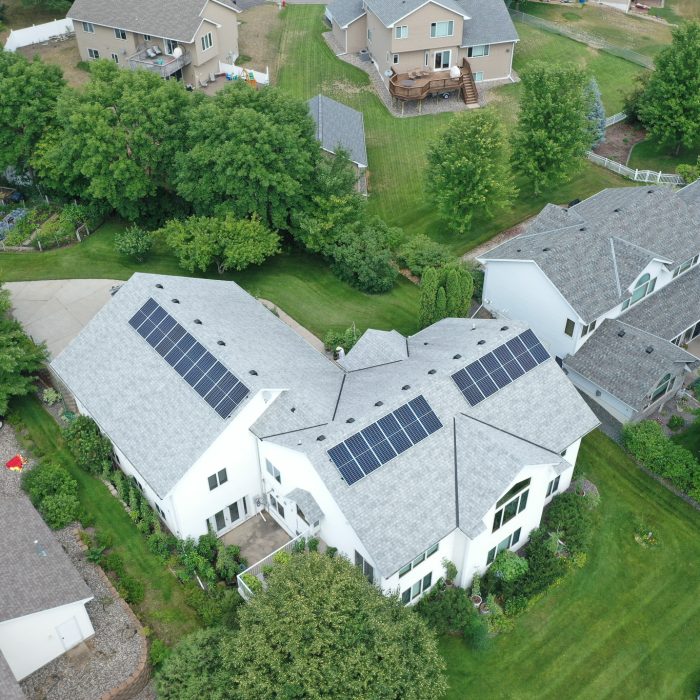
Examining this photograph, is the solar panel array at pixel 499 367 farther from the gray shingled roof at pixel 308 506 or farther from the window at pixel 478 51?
the window at pixel 478 51

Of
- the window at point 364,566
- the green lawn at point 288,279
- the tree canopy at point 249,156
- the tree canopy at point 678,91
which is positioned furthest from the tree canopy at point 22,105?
the tree canopy at point 678,91

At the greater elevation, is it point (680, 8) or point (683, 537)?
point (680, 8)

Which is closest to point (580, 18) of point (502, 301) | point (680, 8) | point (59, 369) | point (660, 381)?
point (680, 8)

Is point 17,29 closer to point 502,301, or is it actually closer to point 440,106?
point 440,106

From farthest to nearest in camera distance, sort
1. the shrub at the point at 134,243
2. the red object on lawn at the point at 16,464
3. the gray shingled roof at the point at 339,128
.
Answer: the gray shingled roof at the point at 339,128 → the shrub at the point at 134,243 → the red object on lawn at the point at 16,464

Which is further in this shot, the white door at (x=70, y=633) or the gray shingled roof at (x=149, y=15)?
the gray shingled roof at (x=149, y=15)

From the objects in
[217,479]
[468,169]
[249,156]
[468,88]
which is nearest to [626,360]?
[468,169]
